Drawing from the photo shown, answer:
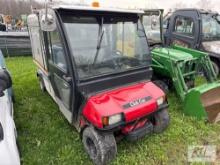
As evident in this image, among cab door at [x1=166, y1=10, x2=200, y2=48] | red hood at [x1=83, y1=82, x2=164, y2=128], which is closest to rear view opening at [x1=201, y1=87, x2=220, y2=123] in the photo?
red hood at [x1=83, y1=82, x2=164, y2=128]

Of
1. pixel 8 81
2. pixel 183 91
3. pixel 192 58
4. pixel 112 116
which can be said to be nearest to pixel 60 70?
pixel 8 81

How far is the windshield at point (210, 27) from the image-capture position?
587cm

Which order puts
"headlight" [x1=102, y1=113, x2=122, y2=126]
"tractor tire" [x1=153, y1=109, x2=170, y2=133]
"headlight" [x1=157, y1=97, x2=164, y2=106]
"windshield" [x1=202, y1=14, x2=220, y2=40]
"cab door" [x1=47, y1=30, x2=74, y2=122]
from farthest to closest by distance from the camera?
"windshield" [x1=202, y1=14, x2=220, y2=40] → "tractor tire" [x1=153, y1=109, x2=170, y2=133] → "headlight" [x1=157, y1=97, x2=164, y2=106] → "cab door" [x1=47, y1=30, x2=74, y2=122] → "headlight" [x1=102, y1=113, x2=122, y2=126]

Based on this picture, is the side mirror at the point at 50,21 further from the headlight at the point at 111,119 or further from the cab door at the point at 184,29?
the cab door at the point at 184,29

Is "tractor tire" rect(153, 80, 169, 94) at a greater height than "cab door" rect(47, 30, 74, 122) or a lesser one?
lesser

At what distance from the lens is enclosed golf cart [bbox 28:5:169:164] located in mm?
2566

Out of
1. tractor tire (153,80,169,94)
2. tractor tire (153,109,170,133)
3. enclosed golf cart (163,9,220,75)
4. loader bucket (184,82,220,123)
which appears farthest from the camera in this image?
enclosed golf cart (163,9,220,75)

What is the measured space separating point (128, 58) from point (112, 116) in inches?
39.3

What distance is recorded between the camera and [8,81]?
7.69 feet

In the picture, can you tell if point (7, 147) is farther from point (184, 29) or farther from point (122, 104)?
point (184, 29)

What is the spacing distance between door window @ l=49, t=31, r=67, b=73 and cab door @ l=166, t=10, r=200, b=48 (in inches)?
162

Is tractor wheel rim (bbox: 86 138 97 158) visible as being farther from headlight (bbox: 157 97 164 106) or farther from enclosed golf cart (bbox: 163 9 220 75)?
enclosed golf cart (bbox: 163 9 220 75)

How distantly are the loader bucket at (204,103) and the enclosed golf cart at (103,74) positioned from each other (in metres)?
0.68

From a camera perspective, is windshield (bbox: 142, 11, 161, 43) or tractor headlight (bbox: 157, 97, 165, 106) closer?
tractor headlight (bbox: 157, 97, 165, 106)
